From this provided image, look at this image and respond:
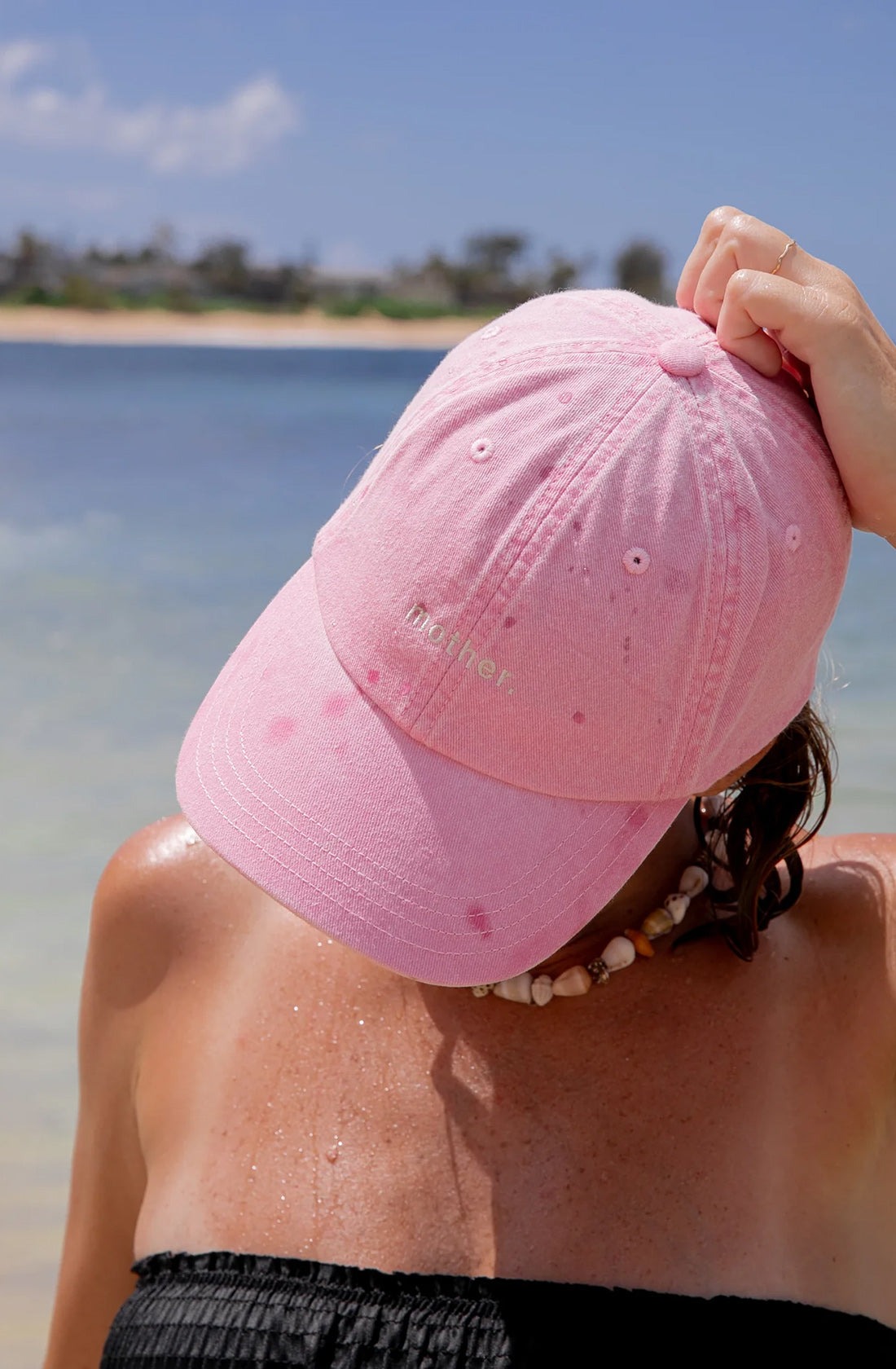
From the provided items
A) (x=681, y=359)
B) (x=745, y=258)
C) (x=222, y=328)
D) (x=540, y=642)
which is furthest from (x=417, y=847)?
(x=222, y=328)

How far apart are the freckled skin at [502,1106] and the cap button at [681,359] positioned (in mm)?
459


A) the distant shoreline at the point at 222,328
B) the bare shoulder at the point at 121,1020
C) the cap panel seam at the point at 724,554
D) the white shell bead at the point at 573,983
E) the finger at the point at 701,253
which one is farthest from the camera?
the distant shoreline at the point at 222,328

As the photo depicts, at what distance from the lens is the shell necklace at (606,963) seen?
3.99 ft

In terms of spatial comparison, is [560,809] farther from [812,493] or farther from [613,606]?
[812,493]

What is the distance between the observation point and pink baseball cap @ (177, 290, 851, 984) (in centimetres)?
96

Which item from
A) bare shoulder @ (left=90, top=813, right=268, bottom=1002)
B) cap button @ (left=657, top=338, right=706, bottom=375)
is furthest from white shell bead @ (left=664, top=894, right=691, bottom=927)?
cap button @ (left=657, top=338, right=706, bottom=375)

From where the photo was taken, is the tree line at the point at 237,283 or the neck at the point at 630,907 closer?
the neck at the point at 630,907

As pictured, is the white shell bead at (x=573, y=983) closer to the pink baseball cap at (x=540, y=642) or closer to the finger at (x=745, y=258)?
the pink baseball cap at (x=540, y=642)

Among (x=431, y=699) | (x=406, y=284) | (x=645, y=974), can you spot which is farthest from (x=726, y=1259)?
(x=406, y=284)

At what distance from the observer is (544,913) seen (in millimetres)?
1021

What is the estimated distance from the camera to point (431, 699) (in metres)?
1.01

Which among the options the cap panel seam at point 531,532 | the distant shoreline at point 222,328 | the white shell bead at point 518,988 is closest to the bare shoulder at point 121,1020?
the white shell bead at point 518,988

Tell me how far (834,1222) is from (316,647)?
613 millimetres

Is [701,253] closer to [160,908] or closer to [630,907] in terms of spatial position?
[630,907]
